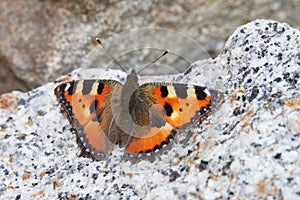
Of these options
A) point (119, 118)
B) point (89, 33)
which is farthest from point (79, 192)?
point (89, 33)

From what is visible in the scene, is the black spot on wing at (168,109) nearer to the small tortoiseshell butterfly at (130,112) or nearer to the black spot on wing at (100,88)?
the small tortoiseshell butterfly at (130,112)

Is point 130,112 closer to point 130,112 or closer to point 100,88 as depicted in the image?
point 130,112

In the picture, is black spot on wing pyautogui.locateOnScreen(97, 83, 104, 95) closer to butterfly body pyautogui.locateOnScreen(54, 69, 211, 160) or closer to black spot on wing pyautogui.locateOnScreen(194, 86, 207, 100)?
butterfly body pyautogui.locateOnScreen(54, 69, 211, 160)

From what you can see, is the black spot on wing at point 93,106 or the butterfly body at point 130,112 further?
the black spot on wing at point 93,106

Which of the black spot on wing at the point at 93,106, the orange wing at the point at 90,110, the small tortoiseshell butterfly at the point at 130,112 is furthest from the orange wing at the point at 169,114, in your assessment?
the black spot on wing at the point at 93,106

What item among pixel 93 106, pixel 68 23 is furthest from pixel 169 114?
pixel 68 23

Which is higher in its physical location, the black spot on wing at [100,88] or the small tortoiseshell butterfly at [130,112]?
the black spot on wing at [100,88]

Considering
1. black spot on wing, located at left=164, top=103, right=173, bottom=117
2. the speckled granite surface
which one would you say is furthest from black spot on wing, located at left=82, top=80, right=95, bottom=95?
black spot on wing, located at left=164, top=103, right=173, bottom=117

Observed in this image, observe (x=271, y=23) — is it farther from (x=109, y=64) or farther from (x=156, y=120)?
(x=109, y=64)
